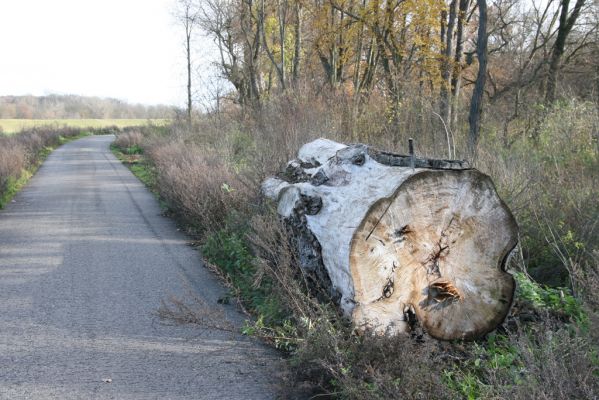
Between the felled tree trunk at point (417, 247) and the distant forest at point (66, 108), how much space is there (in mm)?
92826

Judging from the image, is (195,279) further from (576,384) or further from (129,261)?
(576,384)

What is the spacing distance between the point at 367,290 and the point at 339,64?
61.0 ft

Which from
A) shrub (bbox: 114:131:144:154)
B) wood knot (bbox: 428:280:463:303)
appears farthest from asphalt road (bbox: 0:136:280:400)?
shrub (bbox: 114:131:144:154)

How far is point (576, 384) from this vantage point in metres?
2.84

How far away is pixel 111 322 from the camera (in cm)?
507

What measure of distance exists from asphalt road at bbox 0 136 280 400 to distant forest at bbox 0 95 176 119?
8800cm

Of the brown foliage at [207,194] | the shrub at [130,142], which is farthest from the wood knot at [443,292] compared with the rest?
the shrub at [130,142]

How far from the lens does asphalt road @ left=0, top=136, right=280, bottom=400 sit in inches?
154

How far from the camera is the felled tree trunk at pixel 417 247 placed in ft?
12.8

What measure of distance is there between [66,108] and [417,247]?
110823 mm

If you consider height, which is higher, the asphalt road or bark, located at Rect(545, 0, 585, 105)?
bark, located at Rect(545, 0, 585, 105)

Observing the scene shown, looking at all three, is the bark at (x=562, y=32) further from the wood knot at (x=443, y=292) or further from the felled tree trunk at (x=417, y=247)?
the wood knot at (x=443, y=292)

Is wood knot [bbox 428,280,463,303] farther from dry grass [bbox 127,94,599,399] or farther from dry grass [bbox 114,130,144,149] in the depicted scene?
dry grass [bbox 114,130,144,149]

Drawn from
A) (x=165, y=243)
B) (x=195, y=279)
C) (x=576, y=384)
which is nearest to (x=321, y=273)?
(x=576, y=384)
